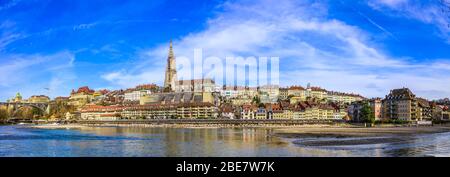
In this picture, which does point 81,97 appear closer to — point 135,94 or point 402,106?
point 135,94

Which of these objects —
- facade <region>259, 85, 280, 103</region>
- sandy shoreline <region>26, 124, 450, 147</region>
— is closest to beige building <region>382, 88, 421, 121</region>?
facade <region>259, 85, 280, 103</region>

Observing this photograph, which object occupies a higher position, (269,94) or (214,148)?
(269,94)

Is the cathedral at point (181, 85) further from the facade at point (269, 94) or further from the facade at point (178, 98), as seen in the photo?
the facade at point (269, 94)

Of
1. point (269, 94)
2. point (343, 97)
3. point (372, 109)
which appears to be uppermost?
point (269, 94)

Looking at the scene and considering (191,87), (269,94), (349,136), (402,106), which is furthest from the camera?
(191,87)

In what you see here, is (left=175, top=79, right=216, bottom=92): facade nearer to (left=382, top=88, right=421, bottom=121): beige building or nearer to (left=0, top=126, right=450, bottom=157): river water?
(left=382, top=88, right=421, bottom=121): beige building

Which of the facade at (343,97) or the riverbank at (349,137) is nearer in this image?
the riverbank at (349,137)

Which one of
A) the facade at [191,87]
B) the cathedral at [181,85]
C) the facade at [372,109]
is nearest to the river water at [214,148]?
the facade at [372,109]

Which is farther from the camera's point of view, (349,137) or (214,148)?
(349,137)

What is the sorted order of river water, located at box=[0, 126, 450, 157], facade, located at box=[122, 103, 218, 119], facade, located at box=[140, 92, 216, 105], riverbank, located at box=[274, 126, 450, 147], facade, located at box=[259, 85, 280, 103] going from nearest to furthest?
1. river water, located at box=[0, 126, 450, 157]
2. riverbank, located at box=[274, 126, 450, 147]
3. facade, located at box=[122, 103, 218, 119]
4. facade, located at box=[140, 92, 216, 105]
5. facade, located at box=[259, 85, 280, 103]

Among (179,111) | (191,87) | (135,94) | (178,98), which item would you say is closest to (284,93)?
(191,87)

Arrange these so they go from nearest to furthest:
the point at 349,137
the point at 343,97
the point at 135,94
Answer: the point at 349,137, the point at 343,97, the point at 135,94
